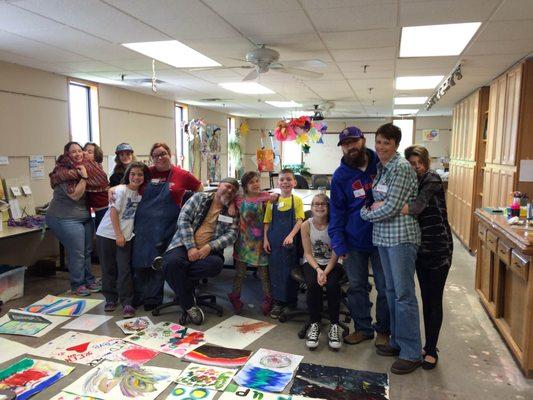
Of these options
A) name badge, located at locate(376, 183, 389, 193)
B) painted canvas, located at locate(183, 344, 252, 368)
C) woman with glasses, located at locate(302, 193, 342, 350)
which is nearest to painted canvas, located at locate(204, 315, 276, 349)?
painted canvas, located at locate(183, 344, 252, 368)

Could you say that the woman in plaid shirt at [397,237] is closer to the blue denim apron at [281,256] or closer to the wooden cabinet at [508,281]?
the wooden cabinet at [508,281]

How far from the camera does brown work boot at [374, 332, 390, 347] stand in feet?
9.22

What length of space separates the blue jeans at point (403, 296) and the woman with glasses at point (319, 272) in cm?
45

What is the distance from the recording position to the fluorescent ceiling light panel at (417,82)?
5043mm

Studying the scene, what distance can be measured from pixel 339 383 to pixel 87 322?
2.01 meters

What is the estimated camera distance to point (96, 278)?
4.36 metres

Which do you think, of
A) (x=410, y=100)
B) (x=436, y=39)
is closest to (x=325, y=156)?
(x=410, y=100)

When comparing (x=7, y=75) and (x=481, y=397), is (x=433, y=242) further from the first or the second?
(x=7, y=75)

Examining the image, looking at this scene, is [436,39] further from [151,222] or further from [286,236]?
[151,222]

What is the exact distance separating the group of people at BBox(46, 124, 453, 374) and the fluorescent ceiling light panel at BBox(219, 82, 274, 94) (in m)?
2.20

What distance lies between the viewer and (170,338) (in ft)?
9.72

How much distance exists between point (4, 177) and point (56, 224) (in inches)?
36.5

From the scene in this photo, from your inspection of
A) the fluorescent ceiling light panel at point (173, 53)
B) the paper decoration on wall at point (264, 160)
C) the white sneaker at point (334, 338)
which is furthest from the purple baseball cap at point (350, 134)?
the paper decoration on wall at point (264, 160)

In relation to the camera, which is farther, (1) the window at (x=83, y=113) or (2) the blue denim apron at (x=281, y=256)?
(1) the window at (x=83, y=113)
